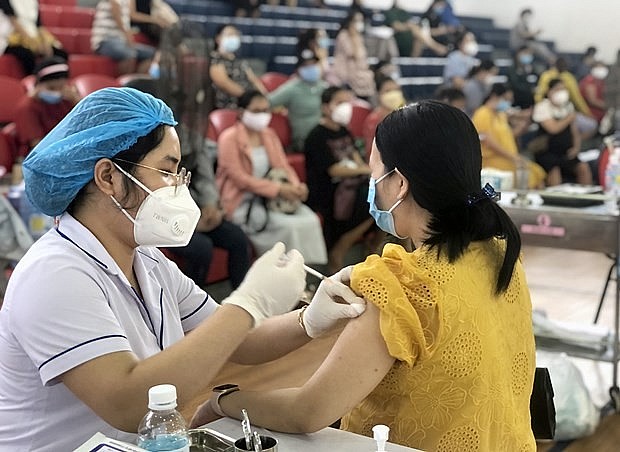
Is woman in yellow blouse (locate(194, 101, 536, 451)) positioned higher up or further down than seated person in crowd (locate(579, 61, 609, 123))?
higher up

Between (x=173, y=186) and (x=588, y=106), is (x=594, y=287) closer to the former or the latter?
(x=173, y=186)

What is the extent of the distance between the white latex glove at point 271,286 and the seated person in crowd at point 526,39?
32.7ft

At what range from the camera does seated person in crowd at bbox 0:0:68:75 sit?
454 centimetres

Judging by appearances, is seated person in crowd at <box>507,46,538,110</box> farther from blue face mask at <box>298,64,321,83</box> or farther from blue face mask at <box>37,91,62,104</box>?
blue face mask at <box>37,91,62,104</box>

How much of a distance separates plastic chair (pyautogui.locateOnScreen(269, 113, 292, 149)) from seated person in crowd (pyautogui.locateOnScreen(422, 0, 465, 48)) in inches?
196

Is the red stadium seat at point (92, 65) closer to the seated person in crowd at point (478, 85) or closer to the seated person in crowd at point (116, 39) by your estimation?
the seated person in crowd at point (116, 39)

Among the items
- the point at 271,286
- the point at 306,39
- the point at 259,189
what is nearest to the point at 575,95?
the point at 306,39

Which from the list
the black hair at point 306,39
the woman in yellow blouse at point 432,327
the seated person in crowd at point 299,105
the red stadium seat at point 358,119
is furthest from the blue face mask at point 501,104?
the woman in yellow blouse at point 432,327

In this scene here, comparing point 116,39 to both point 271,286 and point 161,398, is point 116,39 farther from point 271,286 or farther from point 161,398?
point 161,398

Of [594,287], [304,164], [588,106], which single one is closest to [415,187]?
[304,164]

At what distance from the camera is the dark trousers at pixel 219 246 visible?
3787mm

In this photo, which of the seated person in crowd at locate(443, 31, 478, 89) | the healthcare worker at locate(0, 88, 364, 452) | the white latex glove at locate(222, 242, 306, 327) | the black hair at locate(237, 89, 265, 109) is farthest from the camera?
the seated person in crowd at locate(443, 31, 478, 89)

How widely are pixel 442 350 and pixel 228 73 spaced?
420 centimetres

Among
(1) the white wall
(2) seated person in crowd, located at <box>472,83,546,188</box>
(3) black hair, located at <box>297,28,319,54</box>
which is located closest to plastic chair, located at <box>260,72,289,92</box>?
(3) black hair, located at <box>297,28,319,54</box>
